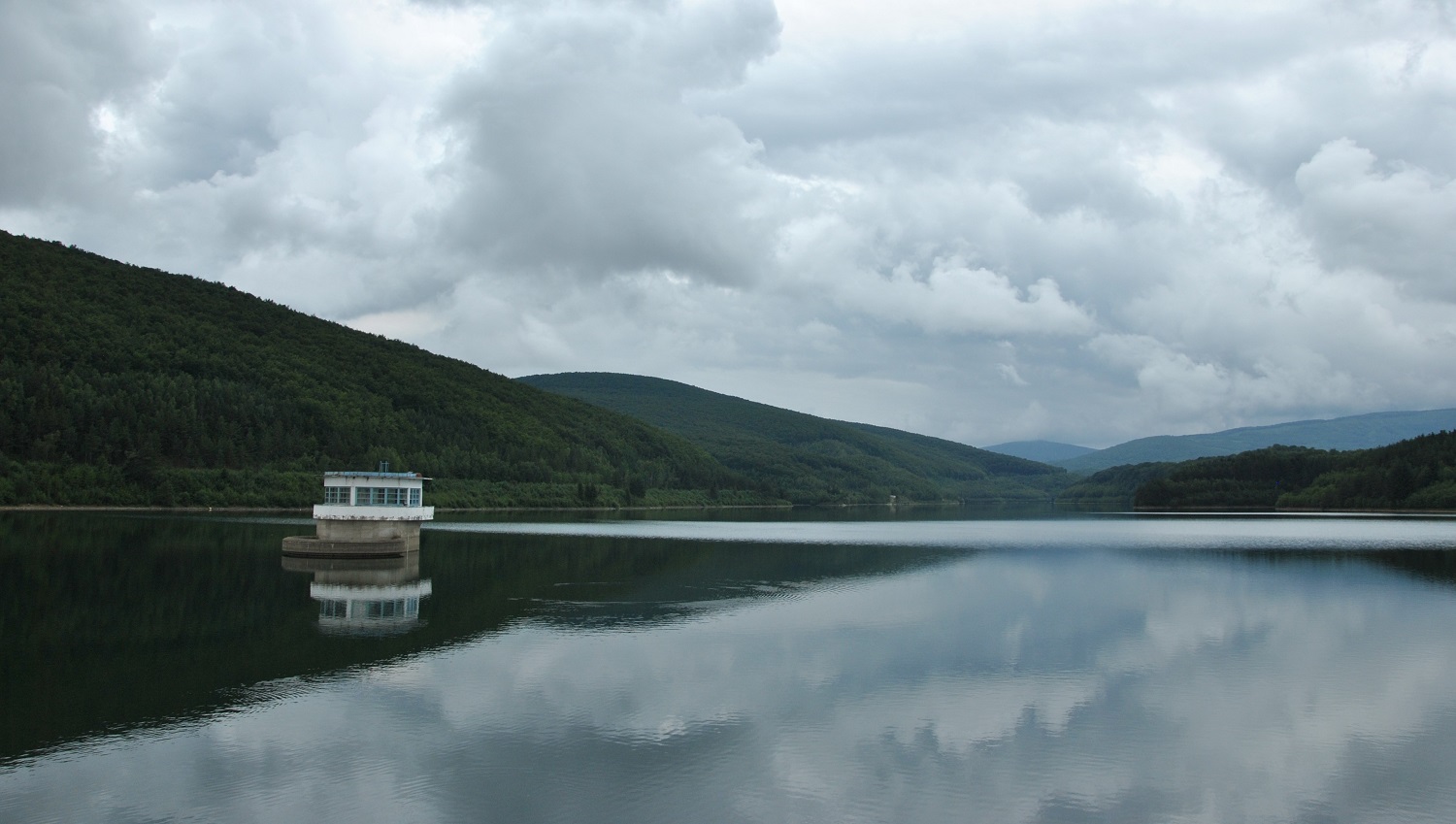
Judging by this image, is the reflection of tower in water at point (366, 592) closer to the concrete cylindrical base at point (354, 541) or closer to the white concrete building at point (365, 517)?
the concrete cylindrical base at point (354, 541)

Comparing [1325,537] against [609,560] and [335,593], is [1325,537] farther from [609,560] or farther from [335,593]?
[335,593]

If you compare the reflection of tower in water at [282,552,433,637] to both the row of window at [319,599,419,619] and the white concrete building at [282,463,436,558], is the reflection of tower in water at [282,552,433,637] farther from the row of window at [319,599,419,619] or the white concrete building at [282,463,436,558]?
the white concrete building at [282,463,436,558]

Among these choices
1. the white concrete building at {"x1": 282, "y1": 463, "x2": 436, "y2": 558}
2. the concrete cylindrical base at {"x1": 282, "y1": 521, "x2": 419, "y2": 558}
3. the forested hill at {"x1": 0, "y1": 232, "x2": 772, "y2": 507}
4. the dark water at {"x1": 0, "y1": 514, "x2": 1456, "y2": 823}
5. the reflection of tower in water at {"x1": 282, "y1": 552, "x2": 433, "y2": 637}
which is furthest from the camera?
the forested hill at {"x1": 0, "y1": 232, "x2": 772, "y2": 507}

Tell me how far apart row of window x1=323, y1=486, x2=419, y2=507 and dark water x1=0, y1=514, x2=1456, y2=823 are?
365 inches

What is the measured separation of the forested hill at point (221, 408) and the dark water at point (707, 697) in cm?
6137

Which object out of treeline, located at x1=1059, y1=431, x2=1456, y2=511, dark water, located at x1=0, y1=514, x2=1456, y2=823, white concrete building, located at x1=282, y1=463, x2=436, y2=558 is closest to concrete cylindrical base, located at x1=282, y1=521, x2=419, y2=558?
white concrete building, located at x1=282, y1=463, x2=436, y2=558

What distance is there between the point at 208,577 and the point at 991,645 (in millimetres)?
31013

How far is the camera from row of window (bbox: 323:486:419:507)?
57.4 meters

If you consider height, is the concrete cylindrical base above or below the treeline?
below

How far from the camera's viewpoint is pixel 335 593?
40219 mm

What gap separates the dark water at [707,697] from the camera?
635 inches

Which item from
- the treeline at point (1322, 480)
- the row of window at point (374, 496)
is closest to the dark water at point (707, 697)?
the row of window at point (374, 496)

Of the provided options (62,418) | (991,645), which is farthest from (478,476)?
(991,645)

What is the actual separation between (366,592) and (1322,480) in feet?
524
